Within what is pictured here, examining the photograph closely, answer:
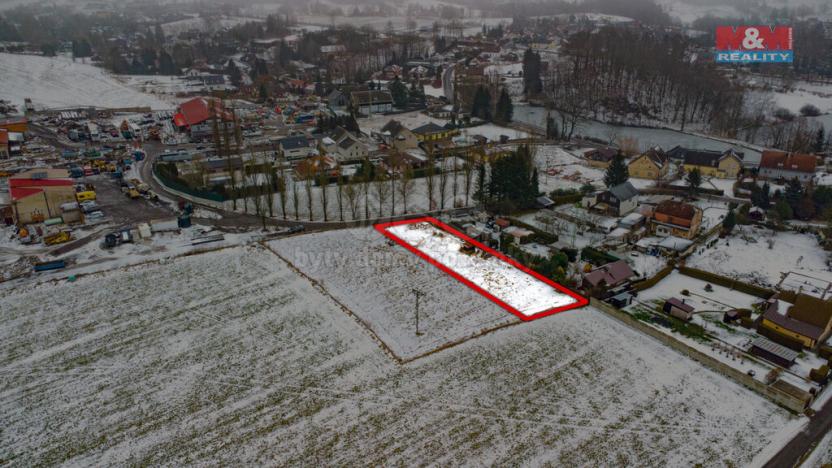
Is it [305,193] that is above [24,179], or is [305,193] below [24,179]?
below

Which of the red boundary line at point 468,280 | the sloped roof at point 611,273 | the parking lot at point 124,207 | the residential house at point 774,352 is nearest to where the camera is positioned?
the residential house at point 774,352

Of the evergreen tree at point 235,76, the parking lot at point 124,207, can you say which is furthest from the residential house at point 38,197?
the evergreen tree at point 235,76

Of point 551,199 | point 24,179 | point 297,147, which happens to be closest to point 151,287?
point 24,179

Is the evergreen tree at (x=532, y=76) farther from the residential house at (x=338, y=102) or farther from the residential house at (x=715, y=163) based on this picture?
the residential house at (x=715, y=163)

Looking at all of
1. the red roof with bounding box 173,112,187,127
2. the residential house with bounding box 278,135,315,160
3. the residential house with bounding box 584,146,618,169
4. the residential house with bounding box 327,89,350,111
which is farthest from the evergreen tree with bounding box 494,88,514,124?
the red roof with bounding box 173,112,187,127

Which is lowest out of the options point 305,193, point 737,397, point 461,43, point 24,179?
point 737,397

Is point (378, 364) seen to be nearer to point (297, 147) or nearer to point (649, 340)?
point (649, 340)

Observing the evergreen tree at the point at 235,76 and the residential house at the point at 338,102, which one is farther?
the evergreen tree at the point at 235,76
